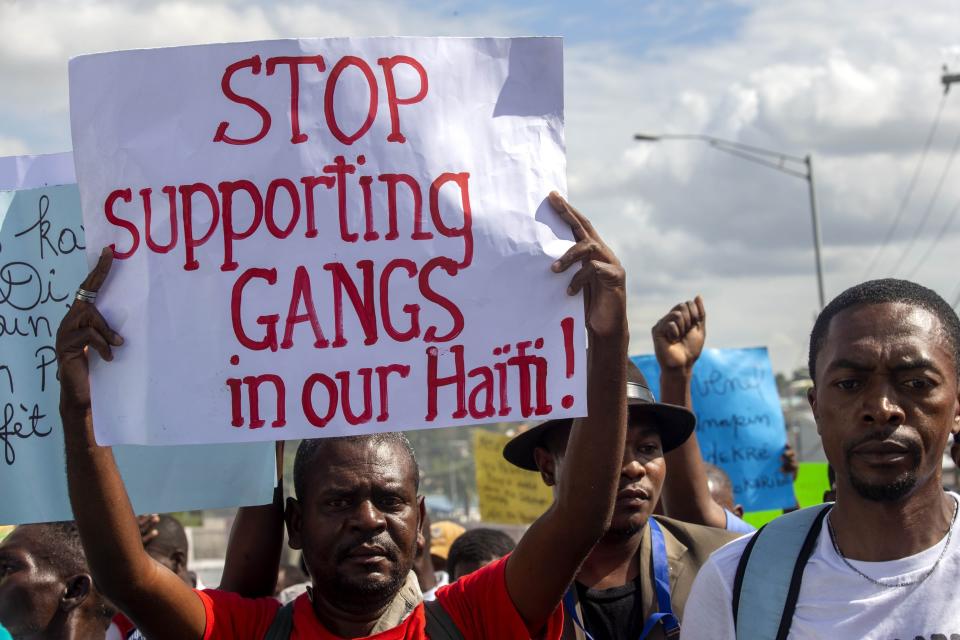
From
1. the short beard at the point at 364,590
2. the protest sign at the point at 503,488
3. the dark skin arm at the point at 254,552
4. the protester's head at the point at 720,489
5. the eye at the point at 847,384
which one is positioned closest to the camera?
the eye at the point at 847,384

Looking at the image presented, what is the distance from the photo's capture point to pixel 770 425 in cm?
770

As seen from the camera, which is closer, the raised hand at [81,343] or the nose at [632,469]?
the raised hand at [81,343]

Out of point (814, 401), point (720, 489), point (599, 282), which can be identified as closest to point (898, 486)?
point (814, 401)

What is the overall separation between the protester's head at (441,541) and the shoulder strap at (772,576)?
207 inches

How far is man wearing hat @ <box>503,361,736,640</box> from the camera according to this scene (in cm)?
A: 327

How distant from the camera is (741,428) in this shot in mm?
7609

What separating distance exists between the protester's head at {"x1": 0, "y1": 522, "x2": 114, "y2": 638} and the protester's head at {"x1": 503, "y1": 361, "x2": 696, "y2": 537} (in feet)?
5.03

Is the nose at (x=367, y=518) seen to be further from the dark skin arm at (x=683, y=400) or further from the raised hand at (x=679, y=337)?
the raised hand at (x=679, y=337)

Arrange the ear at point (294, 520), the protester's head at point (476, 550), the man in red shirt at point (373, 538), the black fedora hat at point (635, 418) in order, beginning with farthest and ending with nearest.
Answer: the protester's head at point (476, 550)
the black fedora hat at point (635, 418)
the ear at point (294, 520)
the man in red shirt at point (373, 538)

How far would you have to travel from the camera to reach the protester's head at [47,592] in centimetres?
399

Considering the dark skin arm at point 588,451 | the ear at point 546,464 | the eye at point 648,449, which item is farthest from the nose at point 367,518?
the eye at point 648,449

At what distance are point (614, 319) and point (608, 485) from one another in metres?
0.39

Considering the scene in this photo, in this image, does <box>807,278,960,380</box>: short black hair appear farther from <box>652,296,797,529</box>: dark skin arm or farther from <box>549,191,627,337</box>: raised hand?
<box>652,296,797,529</box>: dark skin arm

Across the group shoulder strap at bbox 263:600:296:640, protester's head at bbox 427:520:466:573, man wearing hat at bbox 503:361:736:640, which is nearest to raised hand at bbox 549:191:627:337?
man wearing hat at bbox 503:361:736:640
